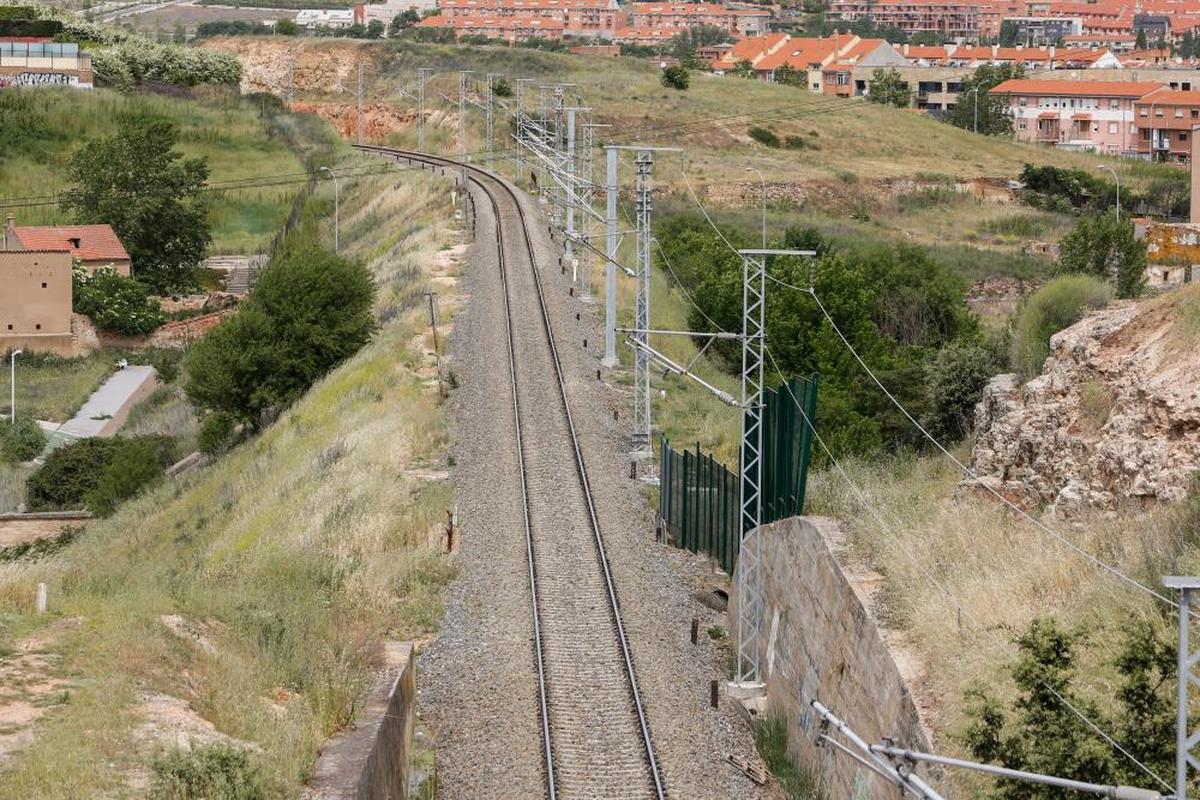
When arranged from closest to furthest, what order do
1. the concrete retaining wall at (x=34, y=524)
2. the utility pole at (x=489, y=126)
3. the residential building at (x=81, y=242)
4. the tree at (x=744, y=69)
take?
the concrete retaining wall at (x=34, y=524) < the residential building at (x=81, y=242) < the utility pole at (x=489, y=126) < the tree at (x=744, y=69)

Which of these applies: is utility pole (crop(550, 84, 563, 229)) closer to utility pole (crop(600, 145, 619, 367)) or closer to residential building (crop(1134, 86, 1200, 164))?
utility pole (crop(600, 145, 619, 367))

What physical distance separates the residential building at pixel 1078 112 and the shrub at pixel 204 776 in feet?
403

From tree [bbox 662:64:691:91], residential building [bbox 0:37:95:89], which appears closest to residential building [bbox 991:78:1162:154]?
tree [bbox 662:64:691:91]

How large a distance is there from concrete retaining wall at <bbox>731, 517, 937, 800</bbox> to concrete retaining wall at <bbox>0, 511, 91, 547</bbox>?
23046 mm

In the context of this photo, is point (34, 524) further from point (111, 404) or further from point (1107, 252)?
point (1107, 252)

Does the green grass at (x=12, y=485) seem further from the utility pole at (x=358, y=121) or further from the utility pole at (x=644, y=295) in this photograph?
the utility pole at (x=358, y=121)

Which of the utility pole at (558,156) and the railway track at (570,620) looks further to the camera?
the utility pole at (558,156)

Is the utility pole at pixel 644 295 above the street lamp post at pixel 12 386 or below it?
above

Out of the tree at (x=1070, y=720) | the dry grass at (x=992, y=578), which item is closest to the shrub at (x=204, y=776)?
the tree at (x=1070, y=720)

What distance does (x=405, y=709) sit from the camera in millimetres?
19578

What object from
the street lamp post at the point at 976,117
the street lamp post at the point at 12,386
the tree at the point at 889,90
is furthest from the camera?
the tree at the point at 889,90

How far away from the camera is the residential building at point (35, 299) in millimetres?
62219

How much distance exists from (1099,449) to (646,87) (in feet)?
336

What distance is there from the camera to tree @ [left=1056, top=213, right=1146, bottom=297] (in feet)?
162
